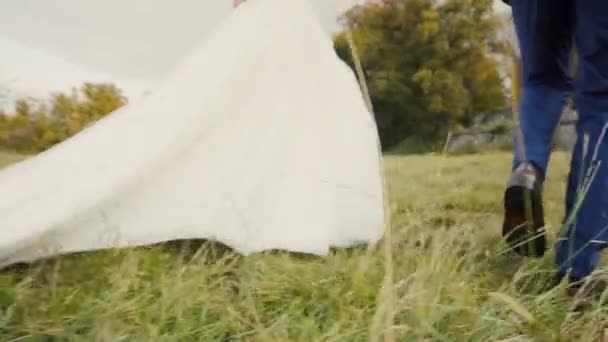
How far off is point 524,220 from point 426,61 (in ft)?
2.23

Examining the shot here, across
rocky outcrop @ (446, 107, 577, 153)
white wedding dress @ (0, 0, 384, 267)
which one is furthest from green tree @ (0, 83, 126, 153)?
rocky outcrop @ (446, 107, 577, 153)

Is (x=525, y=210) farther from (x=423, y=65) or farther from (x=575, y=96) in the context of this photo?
(x=423, y=65)

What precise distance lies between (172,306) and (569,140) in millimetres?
1095

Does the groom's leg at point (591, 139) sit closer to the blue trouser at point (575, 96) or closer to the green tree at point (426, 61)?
the blue trouser at point (575, 96)

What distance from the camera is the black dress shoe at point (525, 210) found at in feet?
4.37

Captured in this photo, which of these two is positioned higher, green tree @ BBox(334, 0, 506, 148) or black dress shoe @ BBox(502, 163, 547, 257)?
green tree @ BBox(334, 0, 506, 148)

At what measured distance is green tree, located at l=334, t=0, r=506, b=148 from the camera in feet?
6.15

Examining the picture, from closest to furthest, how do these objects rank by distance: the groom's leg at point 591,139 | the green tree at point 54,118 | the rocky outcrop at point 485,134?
the groom's leg at point 591,139 → the green tree at point 54,118 → the rocky outcrop at point 485,134

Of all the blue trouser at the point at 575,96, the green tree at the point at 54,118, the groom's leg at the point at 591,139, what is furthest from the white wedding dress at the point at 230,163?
the groom's leg at the point at 591,139

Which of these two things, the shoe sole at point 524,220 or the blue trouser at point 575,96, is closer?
the blue trouser at point 575,96

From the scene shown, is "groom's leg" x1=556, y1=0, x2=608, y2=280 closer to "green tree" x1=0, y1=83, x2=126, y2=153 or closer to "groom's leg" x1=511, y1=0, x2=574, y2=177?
"groom's leg" x1=511, y1=0, x2=574, y2=177

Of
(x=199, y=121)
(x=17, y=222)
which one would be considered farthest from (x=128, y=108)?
(x=17, y=222)

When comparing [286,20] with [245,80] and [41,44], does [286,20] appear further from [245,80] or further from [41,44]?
[41,44]

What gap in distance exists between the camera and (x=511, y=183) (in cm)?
135
